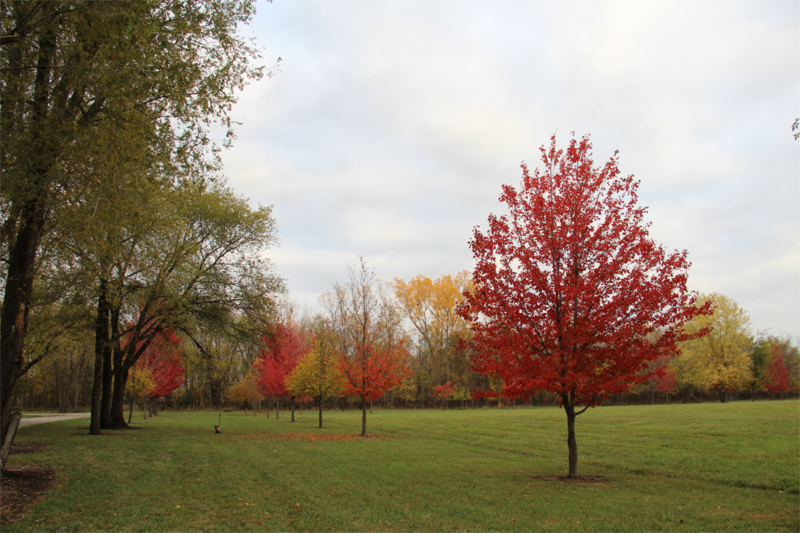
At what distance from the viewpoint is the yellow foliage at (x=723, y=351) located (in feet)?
149

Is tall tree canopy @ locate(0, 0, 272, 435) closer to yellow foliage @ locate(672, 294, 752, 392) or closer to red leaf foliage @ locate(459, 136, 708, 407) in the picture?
red leaf foliage @ locate(459, 136, 708, 407)

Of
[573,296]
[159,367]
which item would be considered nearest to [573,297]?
[573,296]

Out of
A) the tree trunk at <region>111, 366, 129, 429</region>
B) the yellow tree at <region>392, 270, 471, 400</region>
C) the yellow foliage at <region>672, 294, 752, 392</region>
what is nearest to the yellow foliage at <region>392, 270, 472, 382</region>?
the yellow tree at <region>392, 270, 471, 400</region>

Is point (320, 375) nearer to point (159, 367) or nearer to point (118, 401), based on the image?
point (118, 401)

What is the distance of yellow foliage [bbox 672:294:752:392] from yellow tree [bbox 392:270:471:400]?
24421mm

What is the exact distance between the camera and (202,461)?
13156mm

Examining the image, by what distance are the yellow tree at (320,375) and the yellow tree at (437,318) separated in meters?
29.8

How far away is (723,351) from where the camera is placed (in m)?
46.5

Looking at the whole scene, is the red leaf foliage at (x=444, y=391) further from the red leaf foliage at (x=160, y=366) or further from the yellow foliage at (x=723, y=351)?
the red leaf foliage at (x=160, y=366)

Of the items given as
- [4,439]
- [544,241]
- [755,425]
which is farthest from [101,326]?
[755,425]

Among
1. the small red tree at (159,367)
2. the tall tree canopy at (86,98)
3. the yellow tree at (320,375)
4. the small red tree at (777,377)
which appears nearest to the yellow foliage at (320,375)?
the yellow tree at (320,375)

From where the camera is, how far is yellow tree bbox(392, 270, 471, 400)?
57375 millimetres

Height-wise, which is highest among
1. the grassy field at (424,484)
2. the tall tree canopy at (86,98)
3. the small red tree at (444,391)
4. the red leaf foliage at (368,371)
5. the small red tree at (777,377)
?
the tall tree canopy at (86,98)

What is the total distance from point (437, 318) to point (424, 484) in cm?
4806
